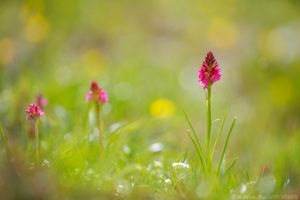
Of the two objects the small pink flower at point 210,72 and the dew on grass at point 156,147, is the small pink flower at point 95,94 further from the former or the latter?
the dew on grass at point 156,147

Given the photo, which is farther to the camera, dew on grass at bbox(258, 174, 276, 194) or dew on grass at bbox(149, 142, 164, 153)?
dew on grass at bbox(149, 142, 164, 153)

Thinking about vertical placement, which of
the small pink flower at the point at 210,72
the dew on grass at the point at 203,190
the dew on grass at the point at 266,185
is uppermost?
the small pink flower at the point at 210,72

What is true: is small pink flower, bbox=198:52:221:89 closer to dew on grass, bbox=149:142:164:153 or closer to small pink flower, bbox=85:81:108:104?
small pink flower, bbox=85:81:108:104

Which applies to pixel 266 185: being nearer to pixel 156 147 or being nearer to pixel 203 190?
pixel 203 190

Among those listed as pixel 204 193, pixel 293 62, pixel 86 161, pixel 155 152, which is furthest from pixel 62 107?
pixel 293 62

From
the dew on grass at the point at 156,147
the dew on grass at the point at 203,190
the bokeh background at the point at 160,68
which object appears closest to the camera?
the dew on grass at the point at 203,190

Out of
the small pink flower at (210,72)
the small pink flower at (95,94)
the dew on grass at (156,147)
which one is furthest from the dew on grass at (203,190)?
the dew on grass at (156,147)

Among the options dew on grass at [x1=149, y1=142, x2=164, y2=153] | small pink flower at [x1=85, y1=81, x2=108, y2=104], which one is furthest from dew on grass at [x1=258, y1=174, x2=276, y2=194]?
dew on grass at [x1=149, y1=142, x2=164, y2=153]

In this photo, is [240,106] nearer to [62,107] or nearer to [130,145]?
[62,107]
